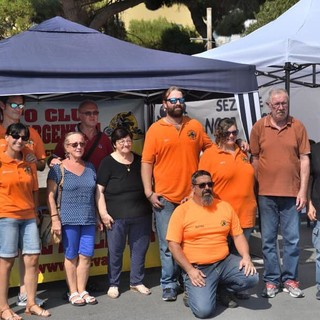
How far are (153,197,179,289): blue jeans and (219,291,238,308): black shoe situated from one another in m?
0.43

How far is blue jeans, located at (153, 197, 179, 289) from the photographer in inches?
198

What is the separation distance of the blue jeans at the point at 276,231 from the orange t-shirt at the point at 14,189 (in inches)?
78.9

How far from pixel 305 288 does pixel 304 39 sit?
282 centimetres

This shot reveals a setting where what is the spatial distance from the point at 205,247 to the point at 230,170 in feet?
2.23

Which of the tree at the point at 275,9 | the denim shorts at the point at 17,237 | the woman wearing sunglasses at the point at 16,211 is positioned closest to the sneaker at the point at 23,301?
the woman wearing sunglasses at the point at 16,211

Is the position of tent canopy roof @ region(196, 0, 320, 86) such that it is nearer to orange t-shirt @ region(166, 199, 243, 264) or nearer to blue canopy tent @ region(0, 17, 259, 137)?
blue canopy tent @ region(0, 17, 259, 137)

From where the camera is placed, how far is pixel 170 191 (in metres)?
5.01

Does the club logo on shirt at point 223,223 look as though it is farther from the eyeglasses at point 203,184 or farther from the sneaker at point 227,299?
the sneaker at point 227,299

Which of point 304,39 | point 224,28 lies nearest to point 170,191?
point 304,39

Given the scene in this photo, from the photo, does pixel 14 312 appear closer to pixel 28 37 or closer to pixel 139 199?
pixel 139 199

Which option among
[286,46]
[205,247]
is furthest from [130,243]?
[286,46]

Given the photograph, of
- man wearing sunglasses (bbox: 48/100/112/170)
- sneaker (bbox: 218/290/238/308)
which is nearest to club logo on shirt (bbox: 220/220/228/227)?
sneaker (bbox: 218/290/238/308)

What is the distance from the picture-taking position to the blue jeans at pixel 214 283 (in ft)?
15.4

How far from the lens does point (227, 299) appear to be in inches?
196
